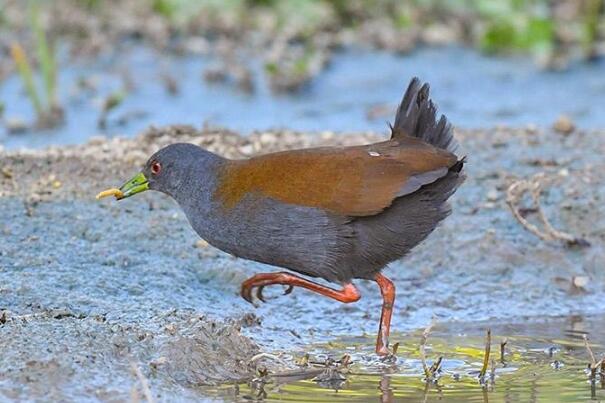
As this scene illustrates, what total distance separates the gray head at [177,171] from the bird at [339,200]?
19mm

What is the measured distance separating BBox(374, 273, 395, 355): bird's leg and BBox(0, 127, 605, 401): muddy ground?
0.40 m

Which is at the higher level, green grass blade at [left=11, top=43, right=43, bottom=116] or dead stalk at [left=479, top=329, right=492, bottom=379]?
green grass blade at [left=11, top=43, right=43, bottom=116]

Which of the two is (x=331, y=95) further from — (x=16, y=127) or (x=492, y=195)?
(x=492, y=195)

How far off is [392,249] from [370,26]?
7227 millimetres

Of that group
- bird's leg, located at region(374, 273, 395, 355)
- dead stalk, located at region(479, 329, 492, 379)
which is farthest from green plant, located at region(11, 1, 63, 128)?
dead stalk, located at region(479, 329, 492, 379)

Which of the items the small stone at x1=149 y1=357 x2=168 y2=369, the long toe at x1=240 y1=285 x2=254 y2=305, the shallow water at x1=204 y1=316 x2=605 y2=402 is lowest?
the small stone at x1=149 y1=357 x2=168 y2=369

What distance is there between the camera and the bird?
587 centimetres

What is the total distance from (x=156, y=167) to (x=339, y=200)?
105cm

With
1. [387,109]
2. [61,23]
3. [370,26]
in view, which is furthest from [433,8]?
[61,23]

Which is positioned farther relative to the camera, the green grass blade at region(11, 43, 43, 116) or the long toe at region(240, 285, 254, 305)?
the green grass blade at region(11, 43, 43, 116)

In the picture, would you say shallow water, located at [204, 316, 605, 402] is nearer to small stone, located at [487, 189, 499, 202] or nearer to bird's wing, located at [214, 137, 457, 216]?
bird's wing, located at [214, 137, 457, 216]

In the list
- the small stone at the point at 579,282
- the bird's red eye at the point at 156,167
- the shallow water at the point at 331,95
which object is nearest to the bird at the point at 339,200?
the bird's red eye at the point at 156,167

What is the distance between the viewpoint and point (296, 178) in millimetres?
5910

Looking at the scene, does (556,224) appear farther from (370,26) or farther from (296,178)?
(370,26)
